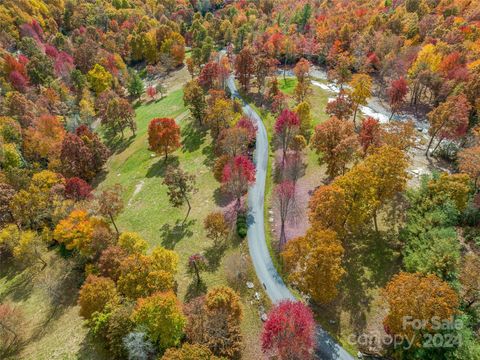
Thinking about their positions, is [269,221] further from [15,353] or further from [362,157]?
[15,353]

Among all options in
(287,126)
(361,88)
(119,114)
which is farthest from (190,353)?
(119,114)

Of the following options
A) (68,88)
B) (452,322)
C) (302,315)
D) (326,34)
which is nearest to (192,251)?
(302,315)

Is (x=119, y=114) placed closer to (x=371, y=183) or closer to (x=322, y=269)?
(x=371, y=183)

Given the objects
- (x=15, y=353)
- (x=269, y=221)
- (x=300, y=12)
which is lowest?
(x=269, y=221)

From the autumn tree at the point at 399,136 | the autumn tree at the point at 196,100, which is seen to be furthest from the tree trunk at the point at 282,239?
the autumn tree at the point at 196,100

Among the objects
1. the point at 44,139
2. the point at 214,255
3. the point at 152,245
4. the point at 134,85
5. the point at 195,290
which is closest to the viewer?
the point at 195,290

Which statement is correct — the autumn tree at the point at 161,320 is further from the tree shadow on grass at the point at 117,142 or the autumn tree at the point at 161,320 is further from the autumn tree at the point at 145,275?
the tree shadow on grass at the point at 117,142
